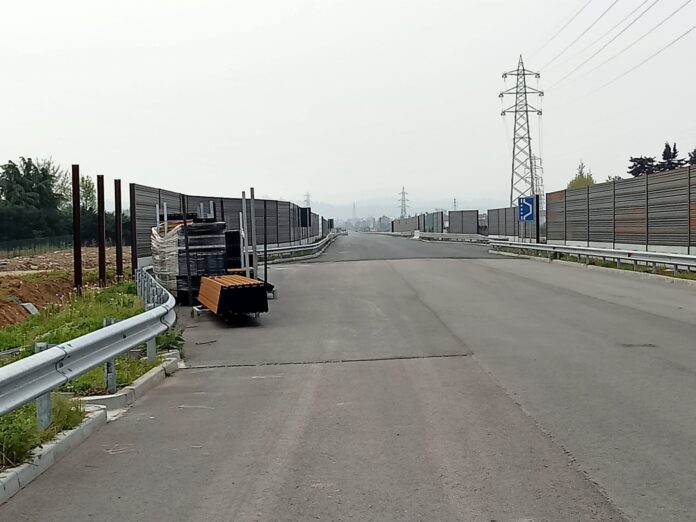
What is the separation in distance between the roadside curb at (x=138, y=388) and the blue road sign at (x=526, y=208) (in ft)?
105

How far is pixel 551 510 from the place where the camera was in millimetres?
4480

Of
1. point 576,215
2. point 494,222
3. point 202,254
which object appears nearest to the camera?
point 202,254

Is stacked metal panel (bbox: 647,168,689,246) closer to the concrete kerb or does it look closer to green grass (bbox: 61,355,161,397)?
the concrete kerb

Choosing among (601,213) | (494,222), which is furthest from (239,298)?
(494,222)

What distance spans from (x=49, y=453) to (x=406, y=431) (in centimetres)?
292

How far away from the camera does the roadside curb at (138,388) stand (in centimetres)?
739

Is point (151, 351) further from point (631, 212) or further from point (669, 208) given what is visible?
point (631, 212)

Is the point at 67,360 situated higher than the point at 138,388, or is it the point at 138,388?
the point at 67,360

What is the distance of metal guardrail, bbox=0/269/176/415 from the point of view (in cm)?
541

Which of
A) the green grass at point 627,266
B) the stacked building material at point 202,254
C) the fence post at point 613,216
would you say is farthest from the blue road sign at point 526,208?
the stacked building material at point 202,254

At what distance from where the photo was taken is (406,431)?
6.35 m

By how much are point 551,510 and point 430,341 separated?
6970mm

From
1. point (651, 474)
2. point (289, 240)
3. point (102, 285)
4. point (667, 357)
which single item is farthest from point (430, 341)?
point (289, 240)

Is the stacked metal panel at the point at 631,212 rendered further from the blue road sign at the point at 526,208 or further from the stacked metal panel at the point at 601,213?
the blue road sign at the point at 526,208
